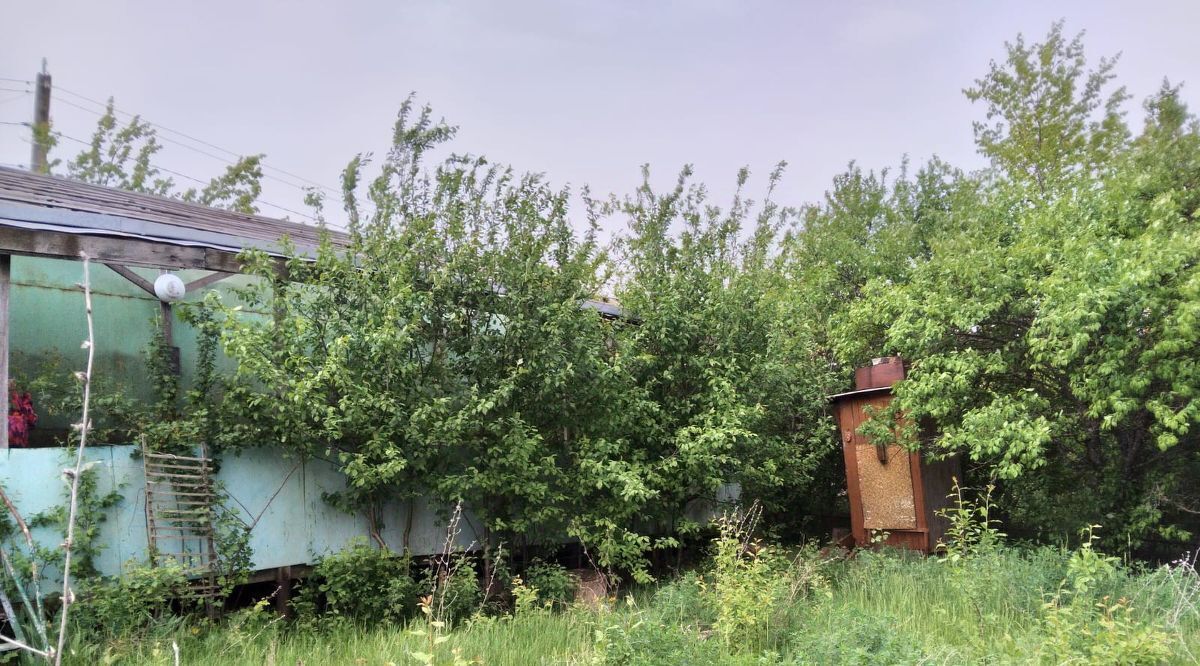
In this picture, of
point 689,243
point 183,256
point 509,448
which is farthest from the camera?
point 689,243

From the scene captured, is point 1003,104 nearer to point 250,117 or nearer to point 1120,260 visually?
point 1120,260

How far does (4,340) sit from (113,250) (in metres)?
0.94

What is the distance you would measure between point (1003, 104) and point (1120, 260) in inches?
402

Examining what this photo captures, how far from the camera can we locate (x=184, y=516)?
587cm

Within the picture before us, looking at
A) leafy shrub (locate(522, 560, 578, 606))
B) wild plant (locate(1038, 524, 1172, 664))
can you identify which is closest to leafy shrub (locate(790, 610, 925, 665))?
wild plant (locate(1038, 524, 1172, 664))

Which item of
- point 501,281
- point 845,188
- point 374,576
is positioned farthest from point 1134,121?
point 374,576

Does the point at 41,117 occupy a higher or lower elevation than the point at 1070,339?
higher

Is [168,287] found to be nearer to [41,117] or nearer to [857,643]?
[857,643]

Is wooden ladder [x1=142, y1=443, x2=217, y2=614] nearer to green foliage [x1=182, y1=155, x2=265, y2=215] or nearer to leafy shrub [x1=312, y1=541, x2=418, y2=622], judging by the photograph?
leafy shrub [x1=312, y1=541, x2=418, y2=622]

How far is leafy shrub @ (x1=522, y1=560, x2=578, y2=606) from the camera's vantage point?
22.8ft

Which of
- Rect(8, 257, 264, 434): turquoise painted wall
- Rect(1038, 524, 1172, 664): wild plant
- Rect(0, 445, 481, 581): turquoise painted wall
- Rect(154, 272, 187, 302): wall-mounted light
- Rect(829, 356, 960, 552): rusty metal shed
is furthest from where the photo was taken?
Rect(829, 356, 960, 552): rusty metal shed

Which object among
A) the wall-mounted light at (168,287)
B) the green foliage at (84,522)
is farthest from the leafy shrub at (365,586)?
the wall-mounted light at (168,287)

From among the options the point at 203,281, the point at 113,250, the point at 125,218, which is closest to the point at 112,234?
the point at 113,250

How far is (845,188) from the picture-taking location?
1698cm
